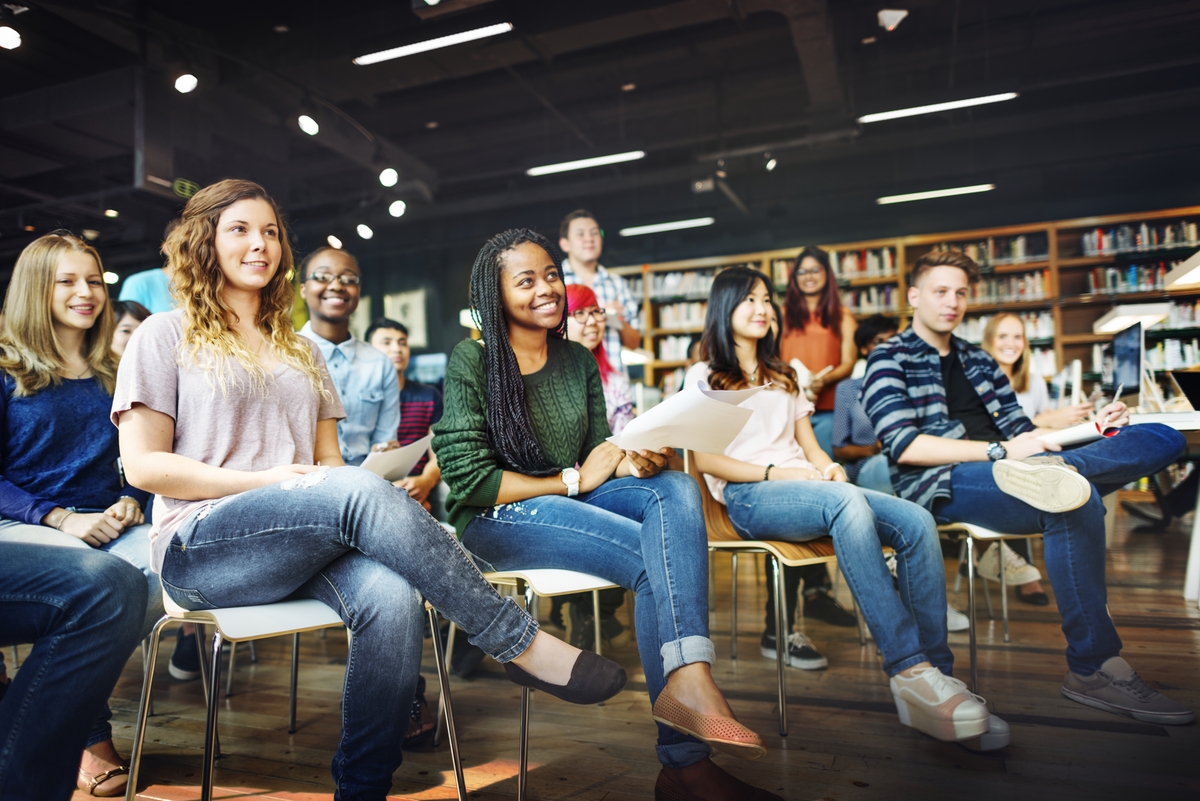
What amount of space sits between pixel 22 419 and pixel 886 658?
2.08 metres

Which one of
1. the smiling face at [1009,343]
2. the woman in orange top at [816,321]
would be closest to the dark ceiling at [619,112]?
the smiling face at [1009,343]

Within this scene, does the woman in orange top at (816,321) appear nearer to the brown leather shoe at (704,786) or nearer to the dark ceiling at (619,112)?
the dark ceiling at (619,112)

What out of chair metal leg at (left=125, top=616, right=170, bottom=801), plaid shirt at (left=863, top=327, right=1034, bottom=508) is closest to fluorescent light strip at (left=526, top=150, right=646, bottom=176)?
plaid shirt at (left=863, top=327, right=1034, bottom=508)

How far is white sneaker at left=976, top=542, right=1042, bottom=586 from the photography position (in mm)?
2936

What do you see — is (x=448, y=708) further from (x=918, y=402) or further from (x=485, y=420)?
(x=918, y=402)

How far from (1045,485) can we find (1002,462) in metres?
0.11

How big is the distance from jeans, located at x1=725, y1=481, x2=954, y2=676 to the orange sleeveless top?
1.51 meters

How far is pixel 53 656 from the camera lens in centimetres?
107

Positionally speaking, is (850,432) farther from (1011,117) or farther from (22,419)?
(1011,117)

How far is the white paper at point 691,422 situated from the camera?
1316 mm

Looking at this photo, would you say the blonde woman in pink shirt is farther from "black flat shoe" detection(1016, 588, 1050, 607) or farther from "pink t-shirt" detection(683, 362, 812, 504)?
"black flat shoe" detection(1016, 588, 1050, 607)

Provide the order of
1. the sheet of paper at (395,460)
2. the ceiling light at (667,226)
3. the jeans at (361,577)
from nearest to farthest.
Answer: the jeans at (361,577)
the sheet of paper at (395,460)
the ceiling light at (667,226)

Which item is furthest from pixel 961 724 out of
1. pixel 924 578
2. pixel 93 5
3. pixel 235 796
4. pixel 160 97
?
pixel 160 97

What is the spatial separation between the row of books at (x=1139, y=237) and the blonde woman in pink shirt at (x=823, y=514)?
555 cm
